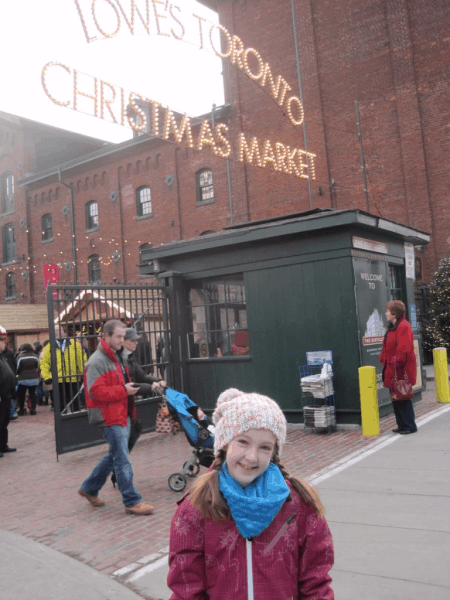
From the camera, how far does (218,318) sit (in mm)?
10828

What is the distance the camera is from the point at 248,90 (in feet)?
86.2

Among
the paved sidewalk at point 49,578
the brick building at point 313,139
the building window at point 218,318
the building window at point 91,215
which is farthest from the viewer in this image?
the building window at point 91,215

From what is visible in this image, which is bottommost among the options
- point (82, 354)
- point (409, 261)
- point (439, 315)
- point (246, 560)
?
point (246, 560)

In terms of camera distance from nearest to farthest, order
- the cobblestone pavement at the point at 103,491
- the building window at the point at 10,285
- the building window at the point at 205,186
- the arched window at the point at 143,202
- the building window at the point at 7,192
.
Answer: the cobblestone pavement at the point at 103,491
the building window at the point at 205,186
the arched window at the point at 143,202
the building window at the point at 10,285
the building window at the point at 7,192

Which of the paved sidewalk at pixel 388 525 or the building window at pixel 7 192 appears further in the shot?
the building window at pixel 7 192

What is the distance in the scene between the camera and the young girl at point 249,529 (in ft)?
6.47

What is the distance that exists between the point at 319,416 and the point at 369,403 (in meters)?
0.94

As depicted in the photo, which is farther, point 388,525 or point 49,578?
point 388,525

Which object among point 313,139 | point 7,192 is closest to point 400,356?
point 313,139

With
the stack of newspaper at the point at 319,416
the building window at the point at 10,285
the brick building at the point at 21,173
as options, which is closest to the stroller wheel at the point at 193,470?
the stack of newspaper at the point at 319,416

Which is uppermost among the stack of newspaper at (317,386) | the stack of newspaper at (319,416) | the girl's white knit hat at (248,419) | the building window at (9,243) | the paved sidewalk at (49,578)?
the building window at (9,243)

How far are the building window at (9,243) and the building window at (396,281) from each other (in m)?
31.7

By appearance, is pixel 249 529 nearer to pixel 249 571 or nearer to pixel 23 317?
pixel 249 571

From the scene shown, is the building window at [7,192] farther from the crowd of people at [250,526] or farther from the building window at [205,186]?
the crowd of people at [250,526]
